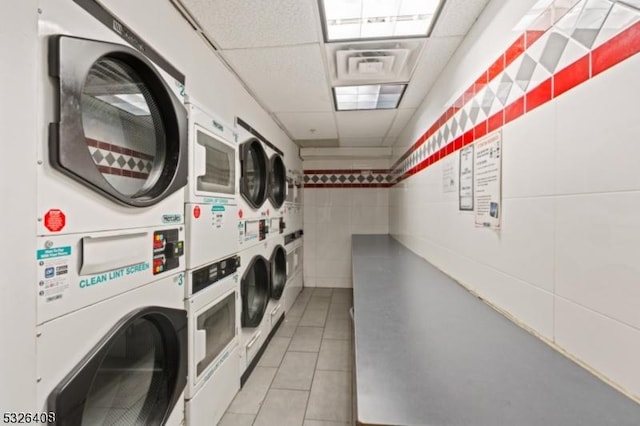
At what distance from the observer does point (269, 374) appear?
238 cm

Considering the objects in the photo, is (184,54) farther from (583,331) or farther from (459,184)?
(583,331)

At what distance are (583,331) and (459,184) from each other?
1.04 m

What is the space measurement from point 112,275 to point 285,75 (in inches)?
72.2

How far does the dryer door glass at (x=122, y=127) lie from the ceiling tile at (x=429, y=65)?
1602 millimetres

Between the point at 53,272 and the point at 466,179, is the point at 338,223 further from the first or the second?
the point at 53,272

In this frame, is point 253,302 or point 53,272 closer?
point 53,272

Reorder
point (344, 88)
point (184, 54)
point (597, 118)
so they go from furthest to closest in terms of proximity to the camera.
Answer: point (344, 88)
point (184, 54)
point (597, 118)

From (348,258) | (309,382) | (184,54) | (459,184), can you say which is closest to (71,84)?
(184,54)

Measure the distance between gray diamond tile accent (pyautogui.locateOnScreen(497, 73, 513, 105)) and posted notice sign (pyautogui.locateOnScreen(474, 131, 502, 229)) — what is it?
0.47 feet

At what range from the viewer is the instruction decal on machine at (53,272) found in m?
0.75

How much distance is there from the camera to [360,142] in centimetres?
457

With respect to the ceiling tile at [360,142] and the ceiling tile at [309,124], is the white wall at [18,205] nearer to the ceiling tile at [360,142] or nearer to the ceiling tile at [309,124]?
the ceiling tile at [309,124]

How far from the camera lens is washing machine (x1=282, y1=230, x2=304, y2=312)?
3.69m

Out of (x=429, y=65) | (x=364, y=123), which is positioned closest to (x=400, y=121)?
(x=364, y=123)
